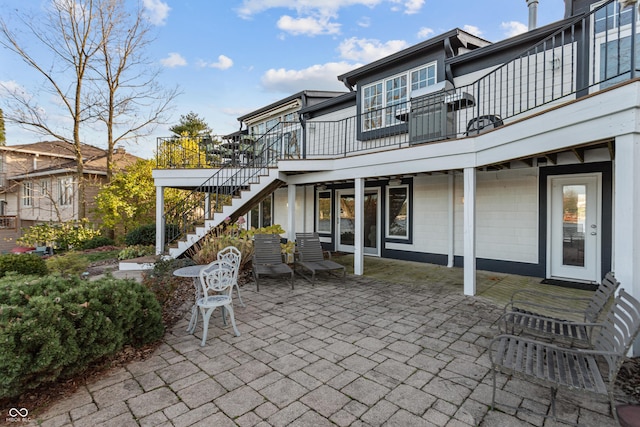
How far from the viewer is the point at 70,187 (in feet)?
52.0

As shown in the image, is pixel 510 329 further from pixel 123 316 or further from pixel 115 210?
pixel 115 210

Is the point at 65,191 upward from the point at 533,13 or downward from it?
downward

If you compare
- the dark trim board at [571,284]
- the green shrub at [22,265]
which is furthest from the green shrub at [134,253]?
the dark trim board at [571,284]

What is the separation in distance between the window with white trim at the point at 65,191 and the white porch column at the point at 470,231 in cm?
1864

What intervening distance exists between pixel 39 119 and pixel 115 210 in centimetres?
544

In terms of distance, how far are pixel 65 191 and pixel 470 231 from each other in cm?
1979

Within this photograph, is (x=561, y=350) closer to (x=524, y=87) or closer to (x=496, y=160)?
(x=496, y=160)

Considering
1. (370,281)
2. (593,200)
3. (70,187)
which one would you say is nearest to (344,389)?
(370,281)

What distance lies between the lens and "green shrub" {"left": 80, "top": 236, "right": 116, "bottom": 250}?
1223cm

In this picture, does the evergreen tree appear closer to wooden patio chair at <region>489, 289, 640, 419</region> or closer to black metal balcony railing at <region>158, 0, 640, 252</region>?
black metal balcony railing at <region>158, 0, 640, 252</region>

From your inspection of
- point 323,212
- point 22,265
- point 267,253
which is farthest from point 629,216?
point 22,265

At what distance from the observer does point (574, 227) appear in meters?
6.27

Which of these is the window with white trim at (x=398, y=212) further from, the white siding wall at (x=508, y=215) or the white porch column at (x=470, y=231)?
the white porch column at (x=470, y=231)

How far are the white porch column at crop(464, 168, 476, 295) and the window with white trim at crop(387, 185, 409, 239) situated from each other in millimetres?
3513
